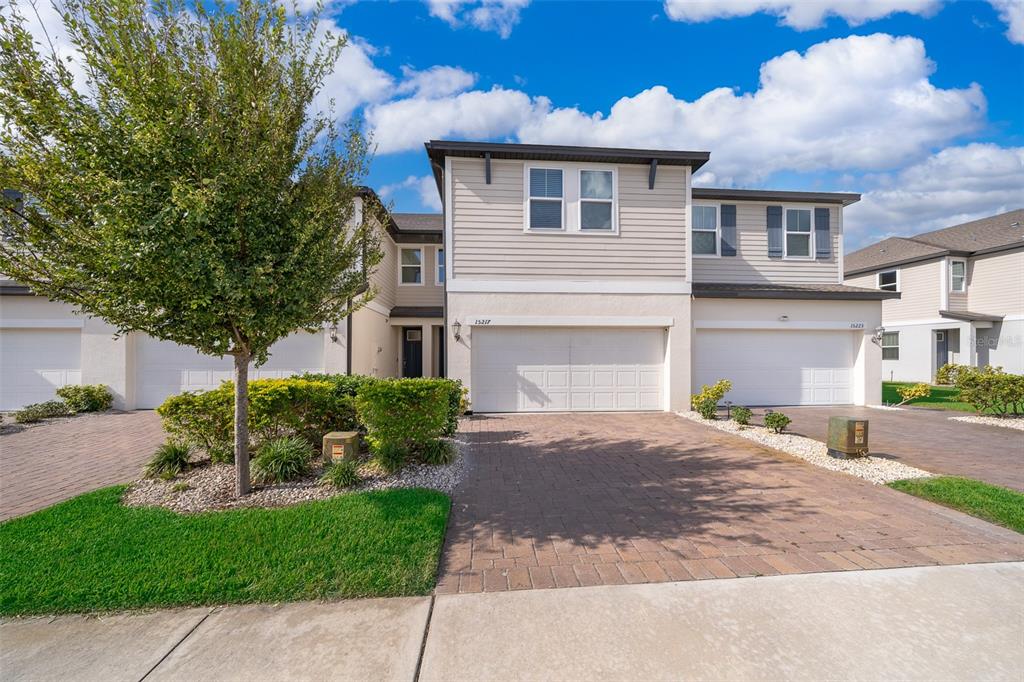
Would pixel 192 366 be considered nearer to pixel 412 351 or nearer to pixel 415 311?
pixel 415 311

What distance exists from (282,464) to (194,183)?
3261 mm

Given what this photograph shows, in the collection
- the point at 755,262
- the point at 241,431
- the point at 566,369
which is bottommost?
the point at 241,431

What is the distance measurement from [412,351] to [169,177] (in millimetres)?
12644

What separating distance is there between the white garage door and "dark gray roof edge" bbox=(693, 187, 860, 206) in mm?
4640

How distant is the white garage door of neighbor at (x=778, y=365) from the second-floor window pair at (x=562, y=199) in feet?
13.6

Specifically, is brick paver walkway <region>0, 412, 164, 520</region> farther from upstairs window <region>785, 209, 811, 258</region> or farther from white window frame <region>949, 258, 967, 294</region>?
white window frame <region>949, 258, 967, 294</region>

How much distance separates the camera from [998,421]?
966cm

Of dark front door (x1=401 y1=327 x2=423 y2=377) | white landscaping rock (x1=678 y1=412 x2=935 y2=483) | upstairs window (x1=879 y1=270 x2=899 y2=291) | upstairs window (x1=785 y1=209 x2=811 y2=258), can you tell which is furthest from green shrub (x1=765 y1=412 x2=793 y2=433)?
upstairs window (x1=879 y1=270 x2=899 y2=291)

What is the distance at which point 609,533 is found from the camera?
13.6ft

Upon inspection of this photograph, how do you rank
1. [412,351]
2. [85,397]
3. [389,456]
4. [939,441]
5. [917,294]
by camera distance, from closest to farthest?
[389,456], [939,441], [85,397], [412,351], [917,294]

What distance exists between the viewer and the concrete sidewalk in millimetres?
2424

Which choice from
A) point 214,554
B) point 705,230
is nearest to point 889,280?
point 705,230

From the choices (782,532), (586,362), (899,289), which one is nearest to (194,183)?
(782,532)

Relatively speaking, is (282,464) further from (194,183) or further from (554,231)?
(554,231)
